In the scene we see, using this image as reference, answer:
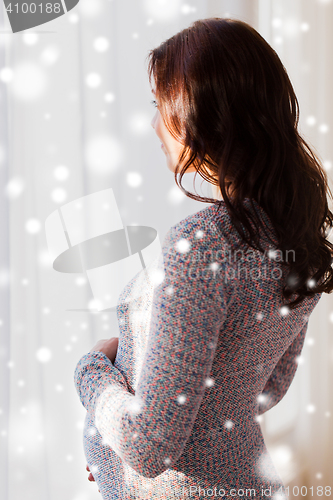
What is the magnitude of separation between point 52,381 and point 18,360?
0.11 meters

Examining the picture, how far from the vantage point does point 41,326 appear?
3.18 ft

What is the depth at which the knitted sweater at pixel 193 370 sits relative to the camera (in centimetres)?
53

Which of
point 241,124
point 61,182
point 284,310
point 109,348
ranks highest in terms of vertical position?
point 241,124

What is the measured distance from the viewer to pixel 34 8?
90cm

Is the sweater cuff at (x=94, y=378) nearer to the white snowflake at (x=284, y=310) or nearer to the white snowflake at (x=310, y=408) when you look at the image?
the white snowflake at (x=284, y=310)

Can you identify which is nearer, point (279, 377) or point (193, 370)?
point (193, 370)

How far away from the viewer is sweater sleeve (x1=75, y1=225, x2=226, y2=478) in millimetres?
527

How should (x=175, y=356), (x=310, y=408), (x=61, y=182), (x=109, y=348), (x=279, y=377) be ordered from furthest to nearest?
(x=310, y=408) → (x=61, y=182) → (x=279, y=377) → (x=109, y=348) → (x=175, y=356)

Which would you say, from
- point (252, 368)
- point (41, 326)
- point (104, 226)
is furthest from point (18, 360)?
point (252, 368)

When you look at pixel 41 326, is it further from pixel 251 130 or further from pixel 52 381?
pixel 251 130

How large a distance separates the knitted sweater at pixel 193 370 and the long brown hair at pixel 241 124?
0.03 m

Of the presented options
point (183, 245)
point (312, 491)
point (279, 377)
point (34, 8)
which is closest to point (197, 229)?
point (183, 245)

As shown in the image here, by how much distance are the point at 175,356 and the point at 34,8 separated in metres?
0.81

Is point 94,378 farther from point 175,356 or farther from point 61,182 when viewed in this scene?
point 61,182
